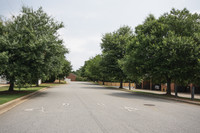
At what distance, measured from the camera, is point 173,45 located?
54.1 ft

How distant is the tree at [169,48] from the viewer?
16484 mm

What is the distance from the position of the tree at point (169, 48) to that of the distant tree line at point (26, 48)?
29.5ft

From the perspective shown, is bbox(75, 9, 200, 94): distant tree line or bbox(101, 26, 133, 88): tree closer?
bbox(75, 9, 200, 94): distant tree line

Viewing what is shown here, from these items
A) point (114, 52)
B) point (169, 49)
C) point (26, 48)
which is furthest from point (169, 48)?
point (114, 52)

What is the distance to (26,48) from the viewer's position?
14656mm

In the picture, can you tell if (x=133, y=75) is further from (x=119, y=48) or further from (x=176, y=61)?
(x=119, y=48)

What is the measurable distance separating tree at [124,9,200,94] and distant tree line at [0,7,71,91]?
8990mm

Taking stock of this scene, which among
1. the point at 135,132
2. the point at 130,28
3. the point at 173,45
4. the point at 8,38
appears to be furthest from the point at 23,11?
the point at 130,28

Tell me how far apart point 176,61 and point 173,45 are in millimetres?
1741

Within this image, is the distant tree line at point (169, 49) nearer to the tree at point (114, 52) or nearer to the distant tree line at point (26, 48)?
the distant tree line at point (26, 48)

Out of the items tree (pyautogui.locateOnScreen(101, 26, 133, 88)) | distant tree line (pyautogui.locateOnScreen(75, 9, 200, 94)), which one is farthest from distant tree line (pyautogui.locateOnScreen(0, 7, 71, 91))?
tree (pyautogui.locateOnScreen(101, 26, 133, 88))

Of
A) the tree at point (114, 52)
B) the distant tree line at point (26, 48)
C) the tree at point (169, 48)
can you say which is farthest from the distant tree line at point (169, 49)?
the tree at point (114, 52)

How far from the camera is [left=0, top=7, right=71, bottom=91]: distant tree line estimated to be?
46.6 ft

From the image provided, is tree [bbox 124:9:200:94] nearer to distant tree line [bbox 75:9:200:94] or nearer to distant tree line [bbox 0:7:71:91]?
distant tree line [bbox 75:9:200:94]
